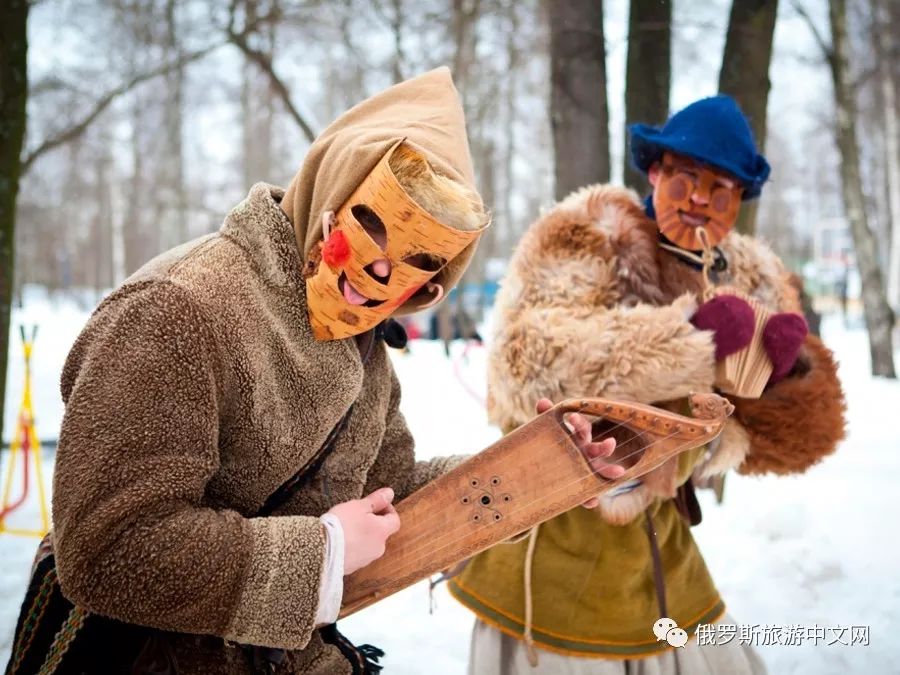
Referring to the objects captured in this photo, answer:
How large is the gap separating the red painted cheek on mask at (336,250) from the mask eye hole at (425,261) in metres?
0.10

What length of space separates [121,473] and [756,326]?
5.42 feet

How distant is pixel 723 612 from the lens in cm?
214

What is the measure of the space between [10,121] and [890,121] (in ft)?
44.0

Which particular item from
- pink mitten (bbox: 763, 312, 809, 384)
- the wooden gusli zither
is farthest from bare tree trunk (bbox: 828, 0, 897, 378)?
the wooden gusli zither

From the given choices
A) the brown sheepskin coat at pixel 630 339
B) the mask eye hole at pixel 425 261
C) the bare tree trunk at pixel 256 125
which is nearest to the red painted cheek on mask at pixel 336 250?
the mask eye hole at pixel 425 261

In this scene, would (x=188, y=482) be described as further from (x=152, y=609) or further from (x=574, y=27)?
(x=574, y=27)

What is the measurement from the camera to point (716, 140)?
2285 mm

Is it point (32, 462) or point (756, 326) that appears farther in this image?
point (32, 462)

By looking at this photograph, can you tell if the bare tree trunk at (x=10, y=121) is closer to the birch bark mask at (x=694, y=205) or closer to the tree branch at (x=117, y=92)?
the birch bark mask at (x=694, y=205)

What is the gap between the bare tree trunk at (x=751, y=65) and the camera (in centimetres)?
406

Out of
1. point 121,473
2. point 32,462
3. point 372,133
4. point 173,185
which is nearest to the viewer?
point 121,473

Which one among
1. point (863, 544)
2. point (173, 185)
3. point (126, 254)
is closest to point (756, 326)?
point (863, 544)

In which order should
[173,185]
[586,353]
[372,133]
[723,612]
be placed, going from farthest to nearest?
1. [173,185]
2. [723,612]
3. [586,353]
4. [372,133]

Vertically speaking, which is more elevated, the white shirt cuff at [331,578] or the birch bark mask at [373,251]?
the birch bark mask at [373,251]
